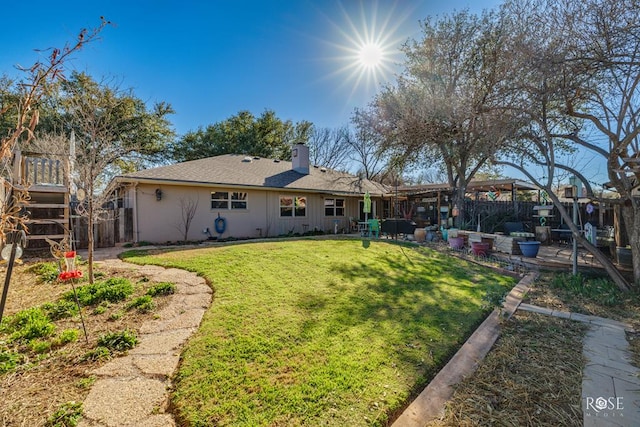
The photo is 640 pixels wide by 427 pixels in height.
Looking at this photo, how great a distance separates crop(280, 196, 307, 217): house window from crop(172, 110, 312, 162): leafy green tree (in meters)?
11.0

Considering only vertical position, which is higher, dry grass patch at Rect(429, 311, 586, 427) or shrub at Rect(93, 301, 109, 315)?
shrub at Rect(93, 301, 109, 315)

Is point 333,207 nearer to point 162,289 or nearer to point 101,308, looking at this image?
point 162,289

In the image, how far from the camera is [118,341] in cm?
303

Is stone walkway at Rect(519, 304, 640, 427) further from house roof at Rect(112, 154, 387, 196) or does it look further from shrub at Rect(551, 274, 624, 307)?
house roof at Rect(112, 154, 387, 196)

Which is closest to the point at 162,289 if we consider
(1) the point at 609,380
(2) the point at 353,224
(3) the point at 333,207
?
(1) the point at 609,380

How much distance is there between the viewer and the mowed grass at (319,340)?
216 cm

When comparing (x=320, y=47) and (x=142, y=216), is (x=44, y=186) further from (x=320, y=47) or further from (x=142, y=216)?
(x=320, y=47)

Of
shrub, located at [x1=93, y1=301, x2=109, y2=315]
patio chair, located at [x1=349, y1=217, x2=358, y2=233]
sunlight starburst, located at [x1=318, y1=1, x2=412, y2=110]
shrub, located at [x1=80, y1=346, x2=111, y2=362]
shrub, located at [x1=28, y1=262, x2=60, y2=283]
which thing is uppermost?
sunlight starburst, located at [x1=318, y1=1, x2=412, y2=110]

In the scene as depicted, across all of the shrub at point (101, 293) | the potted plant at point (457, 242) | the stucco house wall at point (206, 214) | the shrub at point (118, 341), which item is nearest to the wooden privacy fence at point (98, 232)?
the stucco house wall at point (206, 214)

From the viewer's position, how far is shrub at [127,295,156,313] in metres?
3.95

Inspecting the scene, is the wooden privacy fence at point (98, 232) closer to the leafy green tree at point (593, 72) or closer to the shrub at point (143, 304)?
the shrub at point (143, 304)

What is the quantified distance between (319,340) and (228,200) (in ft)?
32.1

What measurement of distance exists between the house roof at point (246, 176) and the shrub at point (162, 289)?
6.20 m

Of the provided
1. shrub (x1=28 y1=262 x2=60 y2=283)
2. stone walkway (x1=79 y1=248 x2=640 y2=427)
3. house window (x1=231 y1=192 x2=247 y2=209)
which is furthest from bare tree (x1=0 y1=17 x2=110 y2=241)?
house window (x1=231 y1=192 x2=247 y2=209)
